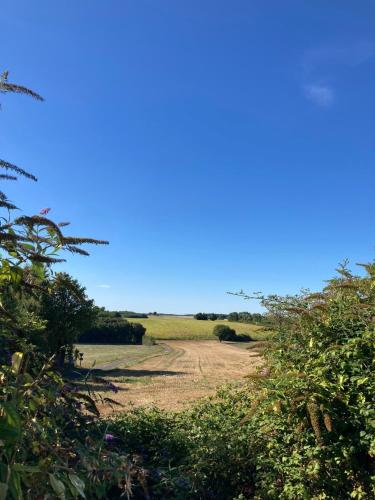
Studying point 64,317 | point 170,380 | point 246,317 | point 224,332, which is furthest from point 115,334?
point 246,317

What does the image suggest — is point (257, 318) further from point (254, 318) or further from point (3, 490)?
point (3, 490)

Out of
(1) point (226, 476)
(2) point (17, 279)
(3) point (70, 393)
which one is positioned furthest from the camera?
(1) point (226, 476)

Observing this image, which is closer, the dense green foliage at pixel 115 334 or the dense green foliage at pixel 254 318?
the dense green foliage at pixel 254 318

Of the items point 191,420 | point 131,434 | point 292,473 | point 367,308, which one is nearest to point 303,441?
point 292,473

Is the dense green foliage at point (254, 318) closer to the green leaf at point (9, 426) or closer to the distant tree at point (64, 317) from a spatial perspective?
the green leaf at point (9, 426)

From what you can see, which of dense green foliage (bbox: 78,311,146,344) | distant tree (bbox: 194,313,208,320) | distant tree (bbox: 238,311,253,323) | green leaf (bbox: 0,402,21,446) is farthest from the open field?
distant tree (bbox: 194,313,208,320)

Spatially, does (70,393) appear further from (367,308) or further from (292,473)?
(367,308)

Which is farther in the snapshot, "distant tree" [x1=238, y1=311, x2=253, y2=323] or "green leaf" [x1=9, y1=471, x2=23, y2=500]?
"distant tree" [x1=238, y1=311, x2=253, y2=323]

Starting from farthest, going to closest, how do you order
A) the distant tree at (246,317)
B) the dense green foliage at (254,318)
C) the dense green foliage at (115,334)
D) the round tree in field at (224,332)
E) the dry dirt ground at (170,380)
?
the round tree in field at (224,332) → the dense green foliage at (115,334) → the dry dirt ground at (170,380) → the distant tree at (246,317) → the dense green foliage at (254,318)

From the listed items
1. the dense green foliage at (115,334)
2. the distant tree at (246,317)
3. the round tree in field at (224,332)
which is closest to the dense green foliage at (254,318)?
the distant tree at (246,317)

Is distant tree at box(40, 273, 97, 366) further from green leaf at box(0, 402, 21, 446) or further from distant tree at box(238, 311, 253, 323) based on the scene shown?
green leaf at box(0, 402, 21, 446)

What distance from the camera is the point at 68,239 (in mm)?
1754

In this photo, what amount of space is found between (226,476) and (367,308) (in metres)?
1.91

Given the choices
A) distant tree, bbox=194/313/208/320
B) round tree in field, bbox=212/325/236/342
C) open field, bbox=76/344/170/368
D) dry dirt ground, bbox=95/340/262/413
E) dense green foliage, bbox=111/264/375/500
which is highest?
distant tree, bbox=194/313/208/320
